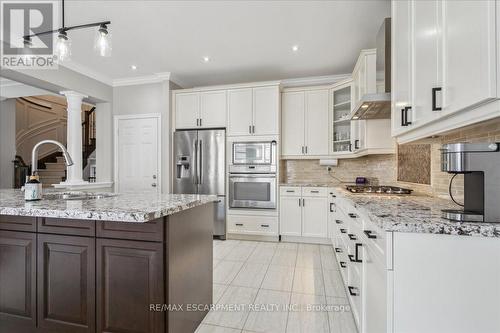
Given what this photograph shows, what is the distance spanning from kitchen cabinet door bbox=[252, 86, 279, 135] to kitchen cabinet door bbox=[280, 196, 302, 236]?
3.57 feet

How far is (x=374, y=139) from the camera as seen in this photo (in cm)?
304

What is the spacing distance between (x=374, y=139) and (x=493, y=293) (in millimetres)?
2342

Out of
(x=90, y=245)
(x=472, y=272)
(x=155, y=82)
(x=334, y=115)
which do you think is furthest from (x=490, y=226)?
(x=155, y=82)

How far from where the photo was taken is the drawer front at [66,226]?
4.83 feet

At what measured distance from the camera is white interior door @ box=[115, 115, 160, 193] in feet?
14.6

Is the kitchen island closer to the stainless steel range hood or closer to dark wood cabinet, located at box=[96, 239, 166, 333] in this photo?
dark wood cabinet, located at box=[96, 239, 166, 333]

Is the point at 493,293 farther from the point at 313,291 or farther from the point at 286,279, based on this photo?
the point at 286,279

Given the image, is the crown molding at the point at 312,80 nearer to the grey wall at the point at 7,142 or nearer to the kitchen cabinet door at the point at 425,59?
the kitchen cabinet door at the point at 425,59

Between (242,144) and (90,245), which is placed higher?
(242,144)

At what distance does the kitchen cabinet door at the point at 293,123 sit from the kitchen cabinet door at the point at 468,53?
3032mm

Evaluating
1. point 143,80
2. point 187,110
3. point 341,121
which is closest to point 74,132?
point 143,80

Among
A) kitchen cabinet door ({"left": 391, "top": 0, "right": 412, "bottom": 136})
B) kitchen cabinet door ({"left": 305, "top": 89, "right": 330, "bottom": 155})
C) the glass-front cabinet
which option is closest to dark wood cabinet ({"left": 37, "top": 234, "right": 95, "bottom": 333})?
kitchen cabinet door ({"left": 391, "top": 0, "right": 412, "bottom": 136})

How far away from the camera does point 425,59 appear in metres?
1.31

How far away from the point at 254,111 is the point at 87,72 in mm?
2743
